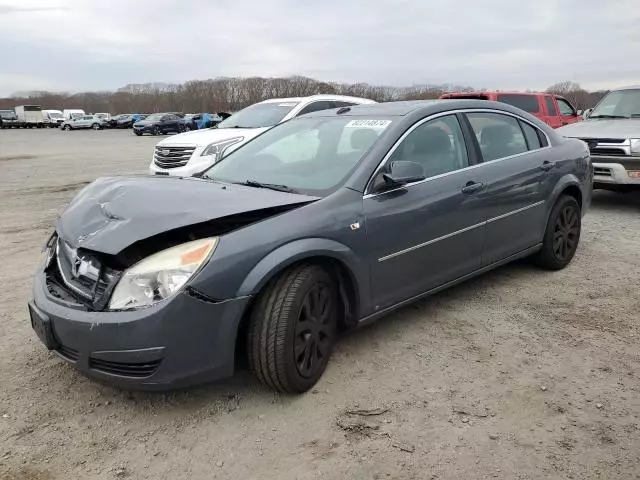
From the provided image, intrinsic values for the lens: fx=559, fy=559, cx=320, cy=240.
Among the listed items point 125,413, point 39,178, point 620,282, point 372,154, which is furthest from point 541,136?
point 39,178

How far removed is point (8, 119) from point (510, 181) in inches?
2675

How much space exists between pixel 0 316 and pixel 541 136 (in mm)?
4701

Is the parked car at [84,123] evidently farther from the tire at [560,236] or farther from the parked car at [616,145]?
the tire at [560,236]

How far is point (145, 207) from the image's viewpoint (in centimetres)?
299

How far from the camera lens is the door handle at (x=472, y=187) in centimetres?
400

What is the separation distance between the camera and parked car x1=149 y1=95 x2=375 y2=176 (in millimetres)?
8523

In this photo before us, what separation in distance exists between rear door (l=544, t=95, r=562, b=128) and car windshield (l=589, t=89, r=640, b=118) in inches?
143

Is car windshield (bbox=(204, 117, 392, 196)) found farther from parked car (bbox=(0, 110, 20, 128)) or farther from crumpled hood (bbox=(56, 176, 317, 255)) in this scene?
parked car (bbox=(0, 110, 20, 128))

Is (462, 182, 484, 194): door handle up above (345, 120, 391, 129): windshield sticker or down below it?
below

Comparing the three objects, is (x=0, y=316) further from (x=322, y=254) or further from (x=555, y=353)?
(x=555, y=353)

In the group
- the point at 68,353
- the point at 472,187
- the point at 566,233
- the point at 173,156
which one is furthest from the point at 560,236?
the point at 173,156

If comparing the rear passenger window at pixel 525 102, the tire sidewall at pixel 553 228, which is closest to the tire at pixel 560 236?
the tire sidewall at pixel 553 228

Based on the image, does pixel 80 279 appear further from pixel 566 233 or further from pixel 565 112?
pixel 565 112

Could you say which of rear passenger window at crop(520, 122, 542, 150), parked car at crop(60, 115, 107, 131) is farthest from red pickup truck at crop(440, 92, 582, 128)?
parked car at crop(60, 115, 107, 131)
